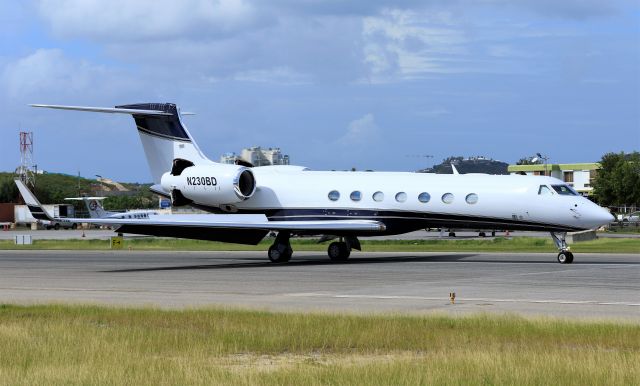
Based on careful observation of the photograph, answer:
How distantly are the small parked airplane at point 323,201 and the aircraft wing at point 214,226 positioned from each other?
3 centimetres

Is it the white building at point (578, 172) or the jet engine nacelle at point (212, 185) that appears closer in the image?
the jet engine nacelle at point (212, 185)

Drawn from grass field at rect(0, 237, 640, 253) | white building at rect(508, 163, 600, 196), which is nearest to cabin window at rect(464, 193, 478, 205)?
grass field at rect(0, 237, 640, 253)

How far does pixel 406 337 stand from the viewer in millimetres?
13258

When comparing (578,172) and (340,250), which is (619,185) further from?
(340,250)

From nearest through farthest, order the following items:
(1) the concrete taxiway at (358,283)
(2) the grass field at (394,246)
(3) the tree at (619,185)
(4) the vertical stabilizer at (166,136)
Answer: (1) the concrete taxiway at (358,283)
(4) the vertical stabilizer at (166,136)
(2) the grass field at (394,246)
(3) the tree at (619,185)

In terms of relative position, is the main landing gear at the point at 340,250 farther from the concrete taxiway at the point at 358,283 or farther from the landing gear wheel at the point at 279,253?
the landing gear wheel at the point at 279,253

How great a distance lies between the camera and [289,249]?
1262 inches

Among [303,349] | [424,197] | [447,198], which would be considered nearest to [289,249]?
[424,197]

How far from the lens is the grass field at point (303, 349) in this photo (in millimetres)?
10109

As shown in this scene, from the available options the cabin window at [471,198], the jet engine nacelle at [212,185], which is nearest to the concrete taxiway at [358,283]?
the cabin window at [471,198]

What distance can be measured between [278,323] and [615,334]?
467cm

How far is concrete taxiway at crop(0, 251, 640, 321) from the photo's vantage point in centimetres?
1812

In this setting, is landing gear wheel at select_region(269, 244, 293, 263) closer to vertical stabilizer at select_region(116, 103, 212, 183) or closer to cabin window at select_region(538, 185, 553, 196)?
vertical stabilizer at select_region(116, 103, 212, 183)

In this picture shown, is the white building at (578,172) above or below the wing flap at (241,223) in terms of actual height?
above
